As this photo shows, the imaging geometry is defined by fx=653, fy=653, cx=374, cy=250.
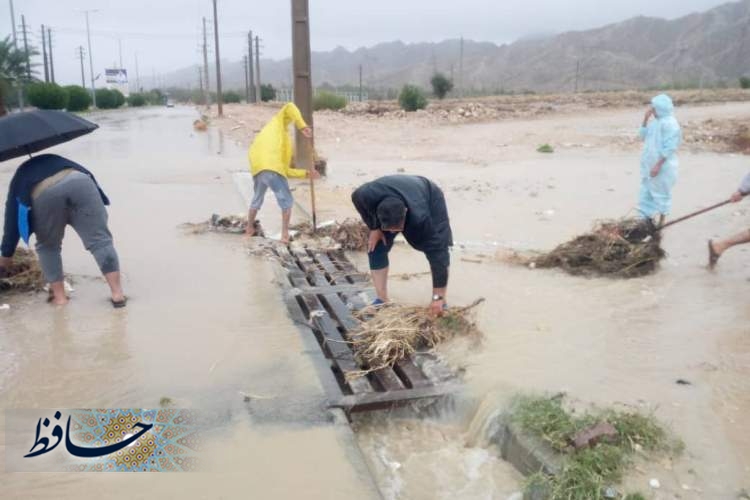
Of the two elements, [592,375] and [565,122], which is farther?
[565,122]

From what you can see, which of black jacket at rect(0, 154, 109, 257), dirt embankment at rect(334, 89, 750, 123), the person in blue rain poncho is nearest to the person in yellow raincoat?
black jacket at rect(0, 154, 109, 257)

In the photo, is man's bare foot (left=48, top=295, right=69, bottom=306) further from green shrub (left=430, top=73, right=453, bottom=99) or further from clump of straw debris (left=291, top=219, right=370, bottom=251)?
green shrub (left=430, top=73, right=453, bottom=99)

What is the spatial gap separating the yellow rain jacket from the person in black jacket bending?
8.08ft

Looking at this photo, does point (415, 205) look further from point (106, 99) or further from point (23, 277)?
point (106, 99)

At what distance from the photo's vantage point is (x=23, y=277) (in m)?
5.34

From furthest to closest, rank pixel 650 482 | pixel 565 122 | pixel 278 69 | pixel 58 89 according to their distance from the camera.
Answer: pixel 278 69, pixel 58 89, pixel 565 122, pixel 650 482

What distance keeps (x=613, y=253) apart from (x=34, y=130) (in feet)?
15.8

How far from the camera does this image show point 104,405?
11.4 feet

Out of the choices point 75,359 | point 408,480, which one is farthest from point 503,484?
point 75,359

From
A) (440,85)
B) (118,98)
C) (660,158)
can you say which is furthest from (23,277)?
(118,98)

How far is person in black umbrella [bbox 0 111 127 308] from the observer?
4.54 meters

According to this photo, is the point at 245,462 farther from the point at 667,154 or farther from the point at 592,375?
the point at 667,154

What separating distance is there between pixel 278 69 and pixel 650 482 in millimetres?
198386

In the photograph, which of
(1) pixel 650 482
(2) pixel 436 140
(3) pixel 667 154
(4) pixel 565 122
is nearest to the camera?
(1) pixel 650 482
